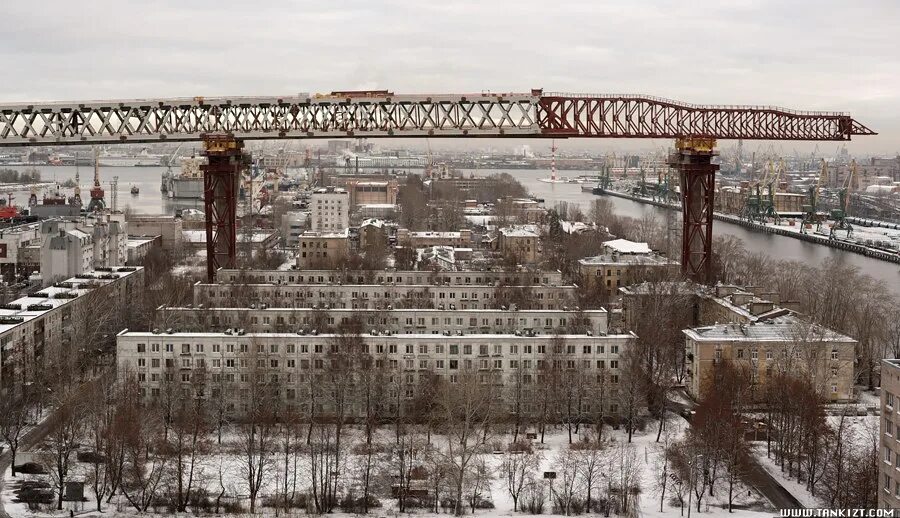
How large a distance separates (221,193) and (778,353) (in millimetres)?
13409

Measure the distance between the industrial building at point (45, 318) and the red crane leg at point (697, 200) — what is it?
13.4m

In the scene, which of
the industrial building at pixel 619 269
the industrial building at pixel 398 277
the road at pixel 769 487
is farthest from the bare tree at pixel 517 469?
the industrial building at pixel 619 269

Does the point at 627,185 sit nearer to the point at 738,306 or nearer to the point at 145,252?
the point at 145,252

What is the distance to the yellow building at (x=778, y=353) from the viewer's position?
18062 millimetres

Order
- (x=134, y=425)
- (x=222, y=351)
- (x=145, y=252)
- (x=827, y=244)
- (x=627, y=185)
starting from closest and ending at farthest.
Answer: (x=134, y=425) → (x=222, y=351) → (x=145, y=252) → (x=827, y=244) → (x=627, y=185)

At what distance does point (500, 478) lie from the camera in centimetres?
1405

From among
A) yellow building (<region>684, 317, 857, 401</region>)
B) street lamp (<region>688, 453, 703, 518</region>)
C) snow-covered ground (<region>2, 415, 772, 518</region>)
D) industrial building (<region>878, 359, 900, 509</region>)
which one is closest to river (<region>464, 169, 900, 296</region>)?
yellow building (<region>684, 317, 857, 401</region>)

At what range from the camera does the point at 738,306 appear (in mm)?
21812

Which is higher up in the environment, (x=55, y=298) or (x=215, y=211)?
(x=215, y=211)

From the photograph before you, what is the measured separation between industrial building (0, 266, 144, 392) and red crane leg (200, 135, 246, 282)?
2.09m

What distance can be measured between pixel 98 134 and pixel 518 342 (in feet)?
44.8

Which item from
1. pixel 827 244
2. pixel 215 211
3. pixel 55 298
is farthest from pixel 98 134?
pixel 827 244

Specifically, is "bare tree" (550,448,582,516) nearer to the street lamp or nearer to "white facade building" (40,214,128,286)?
the street lamp

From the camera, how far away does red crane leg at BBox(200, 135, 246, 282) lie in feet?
81.7
